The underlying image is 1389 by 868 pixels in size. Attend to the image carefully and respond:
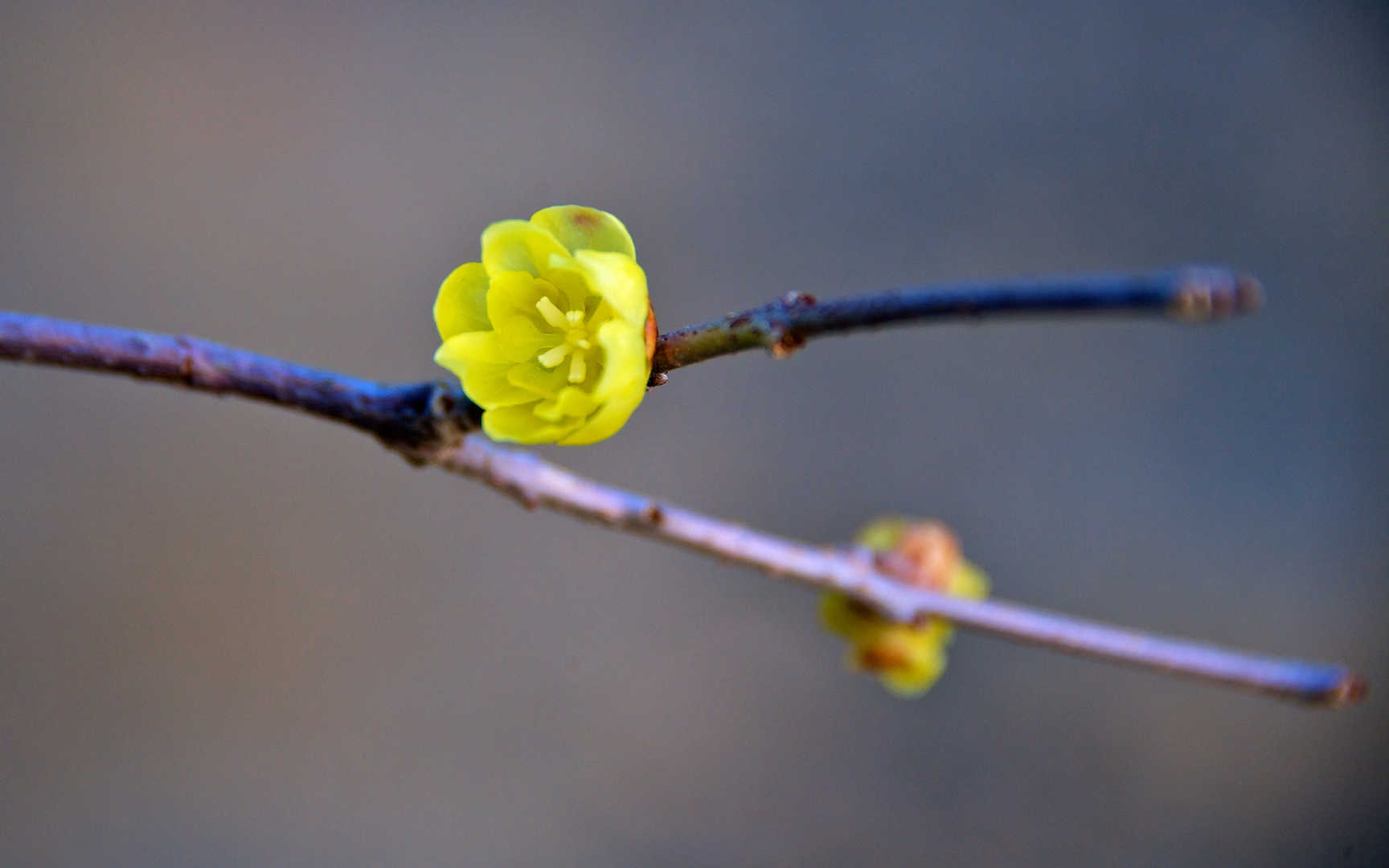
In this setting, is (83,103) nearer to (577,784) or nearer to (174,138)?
(174,138)

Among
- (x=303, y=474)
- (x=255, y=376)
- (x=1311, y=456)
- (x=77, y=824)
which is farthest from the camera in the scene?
(x=1311, y=456)

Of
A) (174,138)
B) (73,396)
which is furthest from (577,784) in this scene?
(174,138)

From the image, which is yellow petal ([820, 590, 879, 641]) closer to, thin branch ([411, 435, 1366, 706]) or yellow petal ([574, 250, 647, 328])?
thin branch ([411, 435, 1366, 706])

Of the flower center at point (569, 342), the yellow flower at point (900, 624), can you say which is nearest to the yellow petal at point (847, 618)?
the yellow flower at point (900, 624)

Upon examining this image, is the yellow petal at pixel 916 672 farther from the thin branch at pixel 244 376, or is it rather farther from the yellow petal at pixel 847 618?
the thin branch at pixel 244 376

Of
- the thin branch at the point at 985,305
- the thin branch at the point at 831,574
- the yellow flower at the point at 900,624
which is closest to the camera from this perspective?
the thin branch at the point at 985,305
